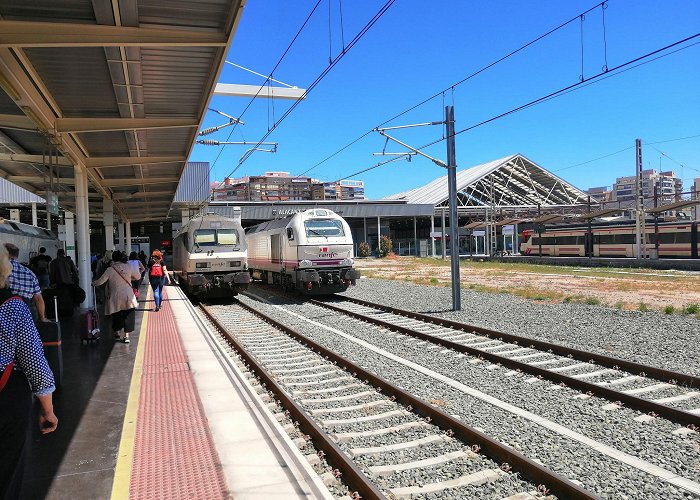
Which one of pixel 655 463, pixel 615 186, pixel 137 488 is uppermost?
pixel 615 186

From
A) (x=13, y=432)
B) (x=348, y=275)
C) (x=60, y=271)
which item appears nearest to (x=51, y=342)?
(x=13, y=432)

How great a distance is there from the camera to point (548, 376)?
304 inches

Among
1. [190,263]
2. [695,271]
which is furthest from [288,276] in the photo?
[695,271]

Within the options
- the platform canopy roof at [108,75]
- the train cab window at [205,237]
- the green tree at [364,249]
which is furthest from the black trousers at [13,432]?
the green tree at [364,249]

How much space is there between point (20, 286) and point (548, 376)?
679 centimetres

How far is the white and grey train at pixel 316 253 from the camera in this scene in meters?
17.8

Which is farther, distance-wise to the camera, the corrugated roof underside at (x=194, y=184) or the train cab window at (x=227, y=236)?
the corrugated roof underside at (x=194, y=184)

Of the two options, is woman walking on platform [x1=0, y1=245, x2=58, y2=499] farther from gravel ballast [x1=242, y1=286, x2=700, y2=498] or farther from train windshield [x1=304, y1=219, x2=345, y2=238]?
train windshield [x1=304, y1=219, x2=345, y2=238]

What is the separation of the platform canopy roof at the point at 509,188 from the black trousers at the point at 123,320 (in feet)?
188

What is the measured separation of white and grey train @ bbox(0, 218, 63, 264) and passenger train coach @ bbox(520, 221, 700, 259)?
107 feet

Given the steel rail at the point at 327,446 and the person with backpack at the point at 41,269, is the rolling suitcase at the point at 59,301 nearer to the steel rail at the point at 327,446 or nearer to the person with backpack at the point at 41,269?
the person with backpack at the point at 41,269

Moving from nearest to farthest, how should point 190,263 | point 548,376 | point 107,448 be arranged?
point 107,448, point 548,376, point 190,263

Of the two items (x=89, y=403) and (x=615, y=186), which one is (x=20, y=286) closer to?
(x=89, y=403)

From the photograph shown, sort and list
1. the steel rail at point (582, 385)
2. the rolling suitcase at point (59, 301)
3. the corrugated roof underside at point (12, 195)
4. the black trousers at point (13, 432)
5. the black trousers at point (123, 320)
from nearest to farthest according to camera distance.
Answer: the black trousers at point (13, 432), the steel rail at point (582, 385), the black trousers at point (123, 320), the rolling suitcase at point (59, 301), the corrugated roof underside at point (12, 195)
